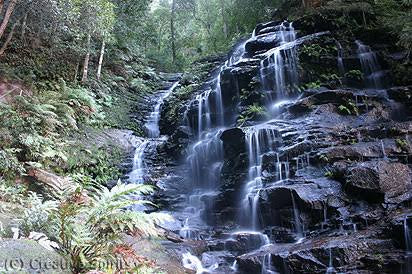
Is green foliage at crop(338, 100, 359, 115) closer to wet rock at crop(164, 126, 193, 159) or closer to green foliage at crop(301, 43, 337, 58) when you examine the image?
green foliage at crop(301, 43, 337, 58)

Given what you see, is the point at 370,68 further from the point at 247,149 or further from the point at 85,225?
the point at 85,225

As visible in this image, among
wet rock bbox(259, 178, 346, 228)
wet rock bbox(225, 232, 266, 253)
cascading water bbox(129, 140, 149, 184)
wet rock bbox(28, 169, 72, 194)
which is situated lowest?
wet rock bbox(225, 232, 266, 253)

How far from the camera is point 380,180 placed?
7.32m

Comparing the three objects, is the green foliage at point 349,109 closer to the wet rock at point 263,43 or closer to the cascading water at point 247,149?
the cascading water at point 247,149

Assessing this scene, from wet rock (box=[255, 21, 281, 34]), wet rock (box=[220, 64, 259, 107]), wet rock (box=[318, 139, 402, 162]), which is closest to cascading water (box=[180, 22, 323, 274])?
wet rock (box=[220, 64, 259, 107])

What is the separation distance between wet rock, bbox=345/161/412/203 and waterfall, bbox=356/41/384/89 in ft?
17.3

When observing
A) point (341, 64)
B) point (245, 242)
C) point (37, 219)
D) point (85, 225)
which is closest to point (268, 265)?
point (245, 242)

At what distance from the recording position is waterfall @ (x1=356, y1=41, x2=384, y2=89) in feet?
→ 39.8

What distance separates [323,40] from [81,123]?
32.4ft

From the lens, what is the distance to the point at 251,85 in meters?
12.8

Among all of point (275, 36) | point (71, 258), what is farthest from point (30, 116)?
point (275, 36)

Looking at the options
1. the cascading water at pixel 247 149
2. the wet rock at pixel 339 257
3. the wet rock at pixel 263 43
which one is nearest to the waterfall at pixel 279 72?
the cascading water at pixel 247 149

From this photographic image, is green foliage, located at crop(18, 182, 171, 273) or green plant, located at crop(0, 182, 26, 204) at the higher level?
green plant, located at crop(0, 182, 26, 204)

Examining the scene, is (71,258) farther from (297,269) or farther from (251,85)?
(251,85)
